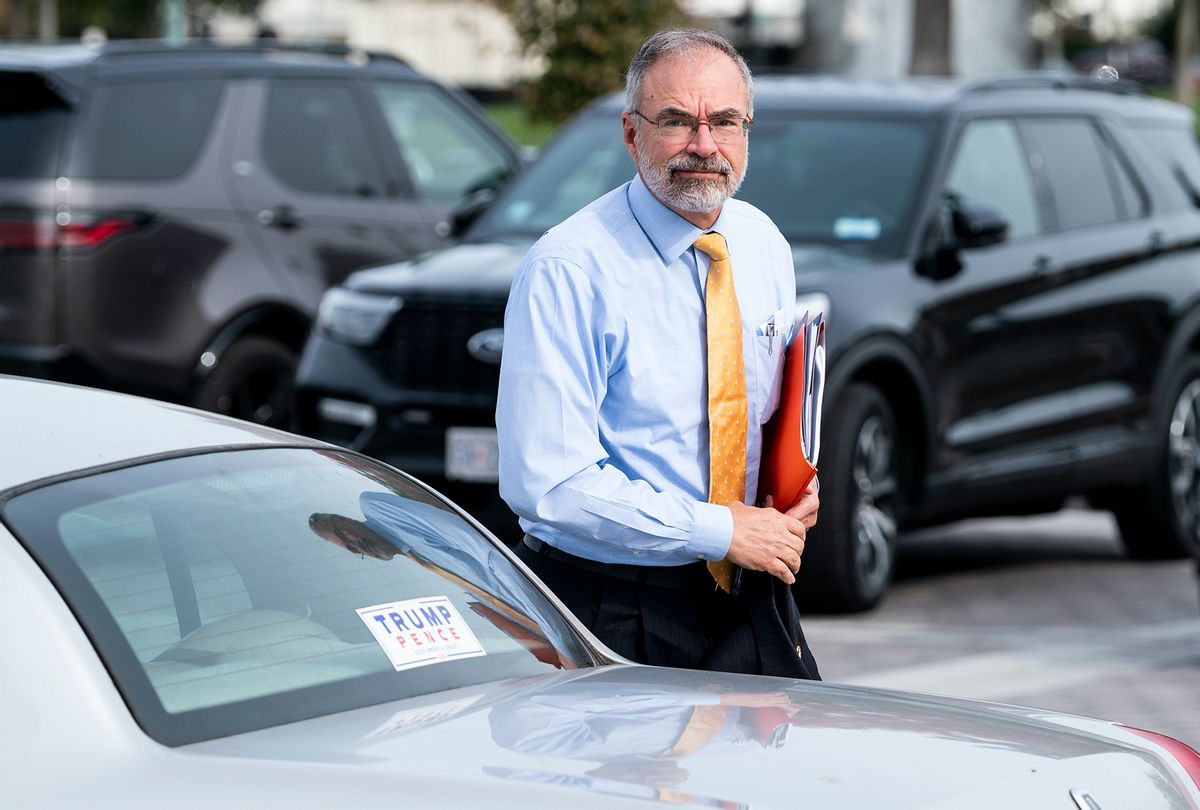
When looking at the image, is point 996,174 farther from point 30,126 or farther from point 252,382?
point 30,126

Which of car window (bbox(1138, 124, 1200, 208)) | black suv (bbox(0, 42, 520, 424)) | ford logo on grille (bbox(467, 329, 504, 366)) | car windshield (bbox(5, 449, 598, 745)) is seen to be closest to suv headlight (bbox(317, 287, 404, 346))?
ford logo on grille (bbox(467, 329, 504, 366))

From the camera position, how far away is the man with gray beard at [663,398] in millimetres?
3617

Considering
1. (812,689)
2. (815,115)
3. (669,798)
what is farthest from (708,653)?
(815,115)

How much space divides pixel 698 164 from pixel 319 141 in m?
6.97

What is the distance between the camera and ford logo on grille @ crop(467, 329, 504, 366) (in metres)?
7.72

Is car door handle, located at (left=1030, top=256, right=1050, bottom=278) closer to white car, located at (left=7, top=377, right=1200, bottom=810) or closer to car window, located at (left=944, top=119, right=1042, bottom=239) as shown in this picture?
car window, located at (left=944, top=119, right=1042, bottom=239)

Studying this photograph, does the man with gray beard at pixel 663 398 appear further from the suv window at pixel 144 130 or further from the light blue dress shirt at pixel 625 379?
the suv window at pixel 144 130

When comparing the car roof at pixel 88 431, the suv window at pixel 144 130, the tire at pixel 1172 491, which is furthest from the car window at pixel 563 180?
the car roof at pixel 88 431

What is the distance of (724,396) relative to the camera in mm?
3758

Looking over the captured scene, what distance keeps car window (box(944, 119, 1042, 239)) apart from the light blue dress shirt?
497 centimetres

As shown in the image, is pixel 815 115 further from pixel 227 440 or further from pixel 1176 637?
pixel 227 440

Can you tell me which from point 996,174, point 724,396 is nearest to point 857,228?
point 996,174

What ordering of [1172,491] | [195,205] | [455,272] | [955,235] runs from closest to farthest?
[455,272]
[955,235]
[1172,491]
[195,205]

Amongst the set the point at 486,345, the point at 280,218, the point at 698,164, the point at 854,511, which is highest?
the point at 698,164
